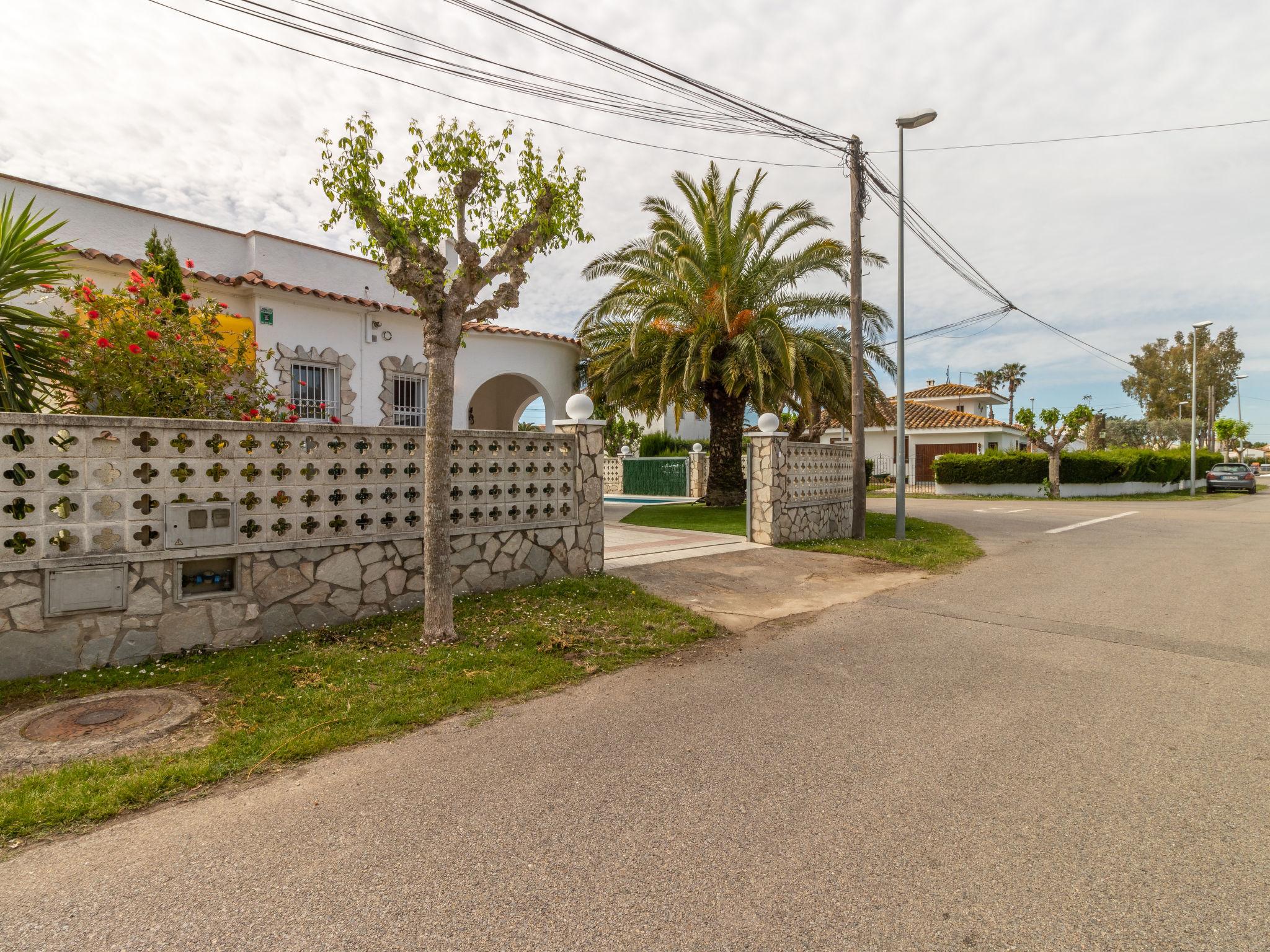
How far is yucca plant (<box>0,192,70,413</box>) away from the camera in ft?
17.6

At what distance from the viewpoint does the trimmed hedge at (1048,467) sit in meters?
29.8

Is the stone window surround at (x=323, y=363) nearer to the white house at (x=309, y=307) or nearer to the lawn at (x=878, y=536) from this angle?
the white house at (x=309, y=307)

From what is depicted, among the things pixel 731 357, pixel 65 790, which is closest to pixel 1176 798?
pixel 65 790

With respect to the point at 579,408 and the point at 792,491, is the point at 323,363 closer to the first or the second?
the point at 579,408

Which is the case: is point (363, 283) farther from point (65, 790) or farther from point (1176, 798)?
point (1176, 798)

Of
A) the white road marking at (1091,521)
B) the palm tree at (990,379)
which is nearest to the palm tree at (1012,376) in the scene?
the palm tree at (990,379)

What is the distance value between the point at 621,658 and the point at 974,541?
10699 mm

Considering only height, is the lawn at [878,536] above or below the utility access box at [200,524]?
below

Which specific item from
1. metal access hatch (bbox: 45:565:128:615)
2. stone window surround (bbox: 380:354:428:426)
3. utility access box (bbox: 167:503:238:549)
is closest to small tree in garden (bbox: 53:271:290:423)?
utility access box (bbox: 167:503:238:549)

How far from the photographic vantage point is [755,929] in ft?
7.71

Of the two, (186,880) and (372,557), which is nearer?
(186,880)

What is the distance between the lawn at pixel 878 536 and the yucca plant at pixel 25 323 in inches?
401

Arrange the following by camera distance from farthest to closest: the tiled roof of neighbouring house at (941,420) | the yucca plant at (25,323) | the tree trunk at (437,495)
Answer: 1. the tiled roof of neighbouring house at (941,420)
2. the tree trunk at (437,495)
3. the yucca plant at (25,323)

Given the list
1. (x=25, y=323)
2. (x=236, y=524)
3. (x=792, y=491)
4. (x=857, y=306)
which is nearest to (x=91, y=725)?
(x=236, y=524)
